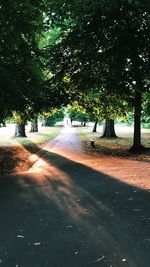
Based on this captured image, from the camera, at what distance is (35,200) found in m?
9.67

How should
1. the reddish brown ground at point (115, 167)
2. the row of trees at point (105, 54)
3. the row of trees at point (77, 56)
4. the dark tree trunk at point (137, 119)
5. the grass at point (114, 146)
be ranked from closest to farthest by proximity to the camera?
the reddish brown ground at point (115, 167) < the row of trees at point (77, 56) < the row of trees at point (105, 54) < the grass at point (114, 146) < the dark tree trunk at point (137, 119)

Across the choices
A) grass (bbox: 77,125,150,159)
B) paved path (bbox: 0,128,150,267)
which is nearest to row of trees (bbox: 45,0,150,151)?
grass (bbox: 77,125,150,159)

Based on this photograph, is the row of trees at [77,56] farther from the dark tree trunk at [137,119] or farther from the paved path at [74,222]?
the paved path at [74,222]

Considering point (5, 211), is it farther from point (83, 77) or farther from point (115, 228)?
point (83, 77)

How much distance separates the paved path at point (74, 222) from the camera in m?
5.87

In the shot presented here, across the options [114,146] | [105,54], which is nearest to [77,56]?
[105,54]

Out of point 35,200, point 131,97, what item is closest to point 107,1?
point 131,97

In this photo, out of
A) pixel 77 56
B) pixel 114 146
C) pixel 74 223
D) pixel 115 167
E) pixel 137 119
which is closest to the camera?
pixel 74 223

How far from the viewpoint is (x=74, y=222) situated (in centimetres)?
765

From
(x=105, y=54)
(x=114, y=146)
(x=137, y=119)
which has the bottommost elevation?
(x=114, y=146)

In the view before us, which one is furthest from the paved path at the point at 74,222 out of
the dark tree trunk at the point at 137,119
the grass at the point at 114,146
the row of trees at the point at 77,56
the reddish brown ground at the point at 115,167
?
the dark tree trunk at the point at 137,119

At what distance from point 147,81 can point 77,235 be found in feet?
48.1

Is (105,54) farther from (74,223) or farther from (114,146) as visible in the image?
(74,223)

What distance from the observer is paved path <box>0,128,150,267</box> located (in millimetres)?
5867
